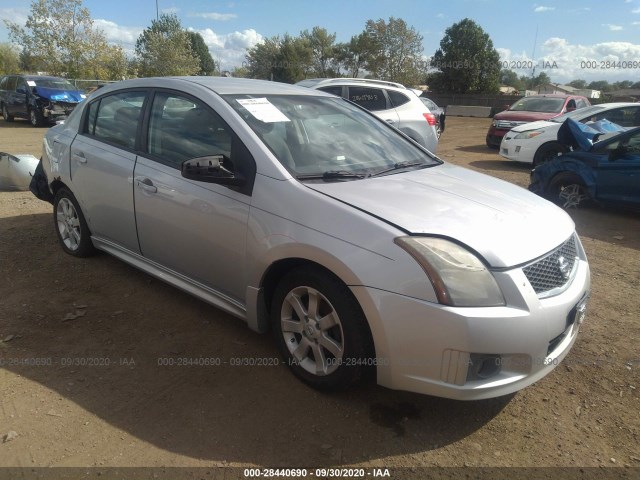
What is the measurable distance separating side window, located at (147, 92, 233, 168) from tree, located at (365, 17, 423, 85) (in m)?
45.6

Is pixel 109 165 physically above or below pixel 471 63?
below

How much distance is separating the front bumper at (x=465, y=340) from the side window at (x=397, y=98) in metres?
7.68

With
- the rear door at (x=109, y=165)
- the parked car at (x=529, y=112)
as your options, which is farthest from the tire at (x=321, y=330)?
the parked car at (x=529, y=112)

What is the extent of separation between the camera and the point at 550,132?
10.3m

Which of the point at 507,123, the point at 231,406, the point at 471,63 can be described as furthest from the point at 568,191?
the point at 471,63

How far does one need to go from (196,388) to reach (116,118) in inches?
93.9

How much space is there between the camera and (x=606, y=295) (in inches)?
167

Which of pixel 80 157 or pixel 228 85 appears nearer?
pixel 228 85

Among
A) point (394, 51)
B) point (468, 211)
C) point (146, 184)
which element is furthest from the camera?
point (394, 51)

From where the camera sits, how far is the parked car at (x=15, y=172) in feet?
23.5

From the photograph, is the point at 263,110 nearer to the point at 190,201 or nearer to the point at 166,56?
the point at 190,201

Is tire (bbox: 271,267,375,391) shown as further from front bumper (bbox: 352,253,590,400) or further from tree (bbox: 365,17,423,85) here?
tree (bbox: 365,17,423,85)

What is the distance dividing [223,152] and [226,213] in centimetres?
43

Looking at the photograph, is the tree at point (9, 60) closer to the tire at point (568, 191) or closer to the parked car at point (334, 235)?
the parked car at point (334, 235)
